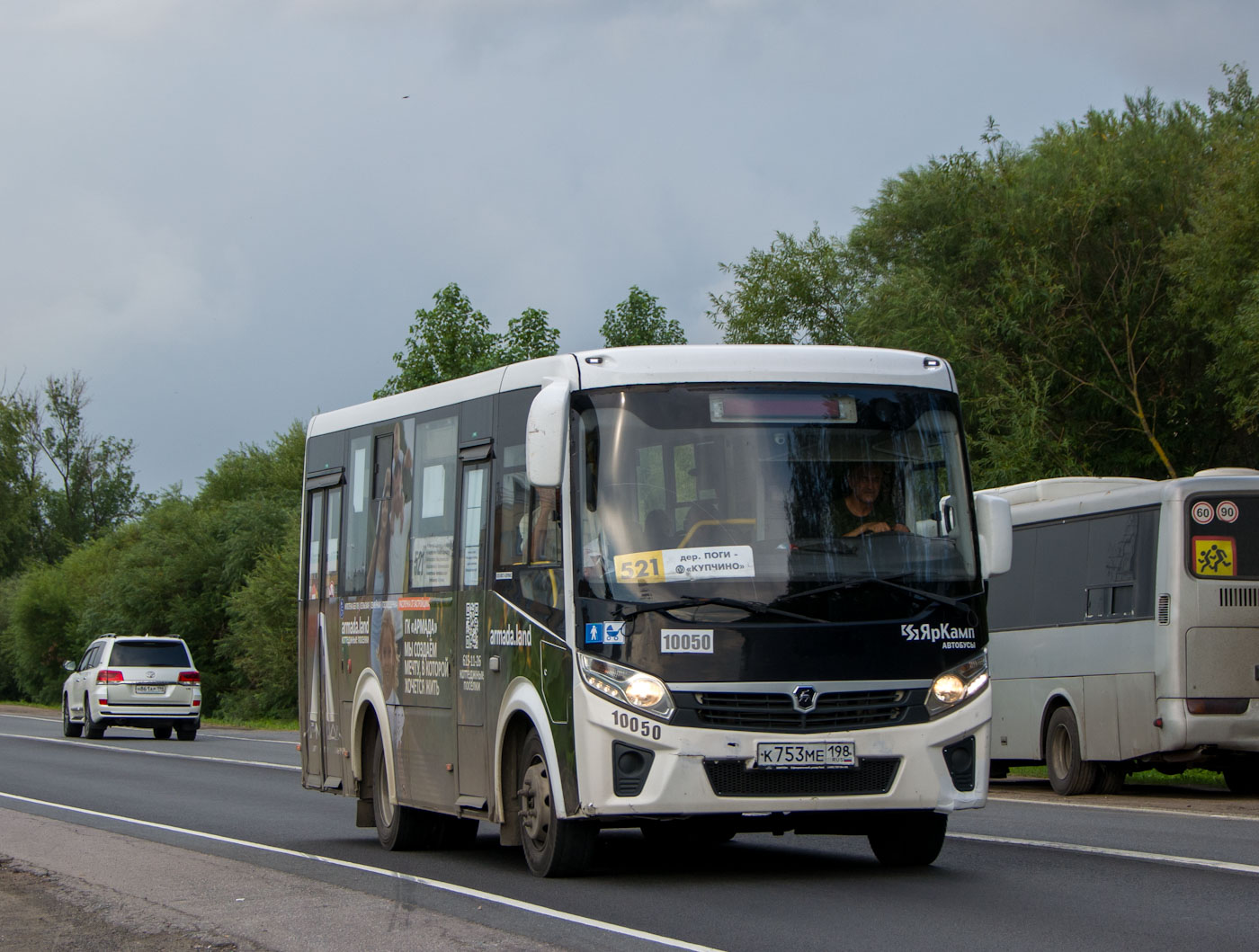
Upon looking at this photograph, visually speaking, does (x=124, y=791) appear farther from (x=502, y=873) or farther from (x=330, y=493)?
(x=502, y=873)

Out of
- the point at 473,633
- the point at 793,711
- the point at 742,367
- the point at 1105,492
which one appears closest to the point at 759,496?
the point at 742,367

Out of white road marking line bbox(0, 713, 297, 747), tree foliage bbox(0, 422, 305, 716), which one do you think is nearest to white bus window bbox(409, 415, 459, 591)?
white road marking line bbox(0, 713, 297, 747)

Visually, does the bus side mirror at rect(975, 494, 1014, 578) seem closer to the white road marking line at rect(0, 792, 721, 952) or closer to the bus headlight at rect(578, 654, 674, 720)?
the bus headlight at rect(578, 654, 674, 720)

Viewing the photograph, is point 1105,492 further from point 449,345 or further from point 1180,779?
point 449,345

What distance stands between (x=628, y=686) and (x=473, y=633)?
2.06m

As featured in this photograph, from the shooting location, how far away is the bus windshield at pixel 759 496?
10344 mm

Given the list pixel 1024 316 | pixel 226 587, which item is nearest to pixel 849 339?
pixel 1024 316

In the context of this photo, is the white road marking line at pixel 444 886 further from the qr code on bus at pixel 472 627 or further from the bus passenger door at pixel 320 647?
the qr code on bus at pixel 472 627

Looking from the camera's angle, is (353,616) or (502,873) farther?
(353,616)

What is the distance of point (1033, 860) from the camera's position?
11984 mm

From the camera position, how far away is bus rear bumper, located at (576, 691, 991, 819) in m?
10.1

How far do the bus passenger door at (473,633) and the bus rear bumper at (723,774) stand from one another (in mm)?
1684

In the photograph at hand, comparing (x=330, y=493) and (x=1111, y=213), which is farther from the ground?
(x=1111, y=213)

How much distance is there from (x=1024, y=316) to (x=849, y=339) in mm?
7164
